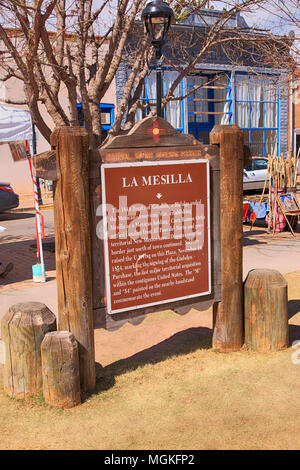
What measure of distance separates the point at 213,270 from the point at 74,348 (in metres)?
1.60

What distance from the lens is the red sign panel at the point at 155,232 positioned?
4.38 metres

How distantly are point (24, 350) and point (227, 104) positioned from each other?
925 inches

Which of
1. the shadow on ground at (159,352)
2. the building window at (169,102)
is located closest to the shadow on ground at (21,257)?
the shadow on ground at (159,352)

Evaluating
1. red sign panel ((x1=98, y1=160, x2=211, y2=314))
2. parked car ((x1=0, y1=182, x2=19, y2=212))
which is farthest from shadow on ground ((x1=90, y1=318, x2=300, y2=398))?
parked car ((x1=0, y1=182, x2=19, y2=212))

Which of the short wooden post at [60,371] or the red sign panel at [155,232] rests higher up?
the red sign panel at [155,232]

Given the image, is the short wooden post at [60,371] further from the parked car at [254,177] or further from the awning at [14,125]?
the parked car at [254,177]

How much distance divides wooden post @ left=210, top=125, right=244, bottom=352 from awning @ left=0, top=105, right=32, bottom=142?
423 cm

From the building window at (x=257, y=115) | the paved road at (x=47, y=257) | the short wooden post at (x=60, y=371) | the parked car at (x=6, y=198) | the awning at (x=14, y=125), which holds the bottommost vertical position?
the paved road at (x=47, y=257)

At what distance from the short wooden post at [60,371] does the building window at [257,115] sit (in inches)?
911

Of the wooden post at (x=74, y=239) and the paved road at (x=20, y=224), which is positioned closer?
the wooden post at (x=74, y=239)

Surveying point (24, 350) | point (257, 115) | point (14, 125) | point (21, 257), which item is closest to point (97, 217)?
point (24, 350)

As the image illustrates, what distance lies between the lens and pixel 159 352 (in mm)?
5270

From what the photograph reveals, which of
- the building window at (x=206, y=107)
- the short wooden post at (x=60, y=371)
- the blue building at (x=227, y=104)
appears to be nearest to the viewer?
the short wooden post at (x=60, y=371)

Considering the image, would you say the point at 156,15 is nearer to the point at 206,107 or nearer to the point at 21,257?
the point at 21,257
